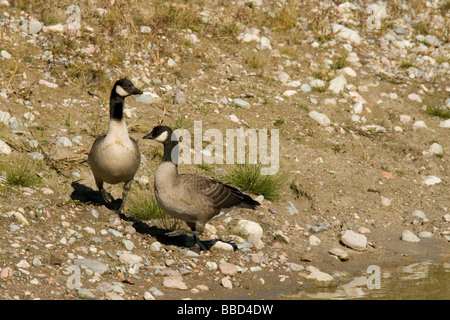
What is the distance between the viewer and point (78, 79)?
1074 centimetres

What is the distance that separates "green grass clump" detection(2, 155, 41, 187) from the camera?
8.00m

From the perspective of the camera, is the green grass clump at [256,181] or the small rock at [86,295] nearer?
the small rock at [86,295]

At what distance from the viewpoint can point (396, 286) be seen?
7.14 metres

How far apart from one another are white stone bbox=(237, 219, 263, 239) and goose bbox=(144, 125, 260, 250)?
2.07 ft

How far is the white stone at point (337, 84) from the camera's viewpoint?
12.3 metres

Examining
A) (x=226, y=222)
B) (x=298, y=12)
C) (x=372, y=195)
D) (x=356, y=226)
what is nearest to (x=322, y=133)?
(x=372, y=195)

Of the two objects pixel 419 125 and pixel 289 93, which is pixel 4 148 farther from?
pixel 419 125

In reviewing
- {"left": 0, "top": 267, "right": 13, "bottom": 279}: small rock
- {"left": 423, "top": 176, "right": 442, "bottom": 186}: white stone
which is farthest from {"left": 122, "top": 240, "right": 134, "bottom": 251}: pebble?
{"left": 423, "top": 176, "right": 442, "bottom": 186}: white stone

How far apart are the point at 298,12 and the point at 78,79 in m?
5.97

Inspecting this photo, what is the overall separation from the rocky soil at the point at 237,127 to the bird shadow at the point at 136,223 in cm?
3

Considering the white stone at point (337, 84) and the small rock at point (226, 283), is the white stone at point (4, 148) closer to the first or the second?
the small rock at point (226, 283)

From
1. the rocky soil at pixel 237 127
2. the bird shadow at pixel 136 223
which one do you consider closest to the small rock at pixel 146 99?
the rocky soil at pixel 237 127

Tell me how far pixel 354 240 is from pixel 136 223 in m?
2.97
